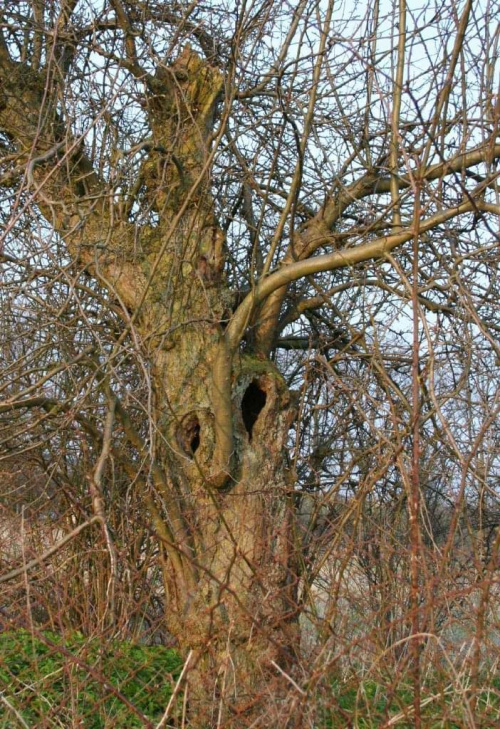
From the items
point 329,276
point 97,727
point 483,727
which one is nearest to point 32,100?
point 329,276

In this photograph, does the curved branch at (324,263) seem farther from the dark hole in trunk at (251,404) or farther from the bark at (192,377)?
the dark hole in trunk at (251,404)

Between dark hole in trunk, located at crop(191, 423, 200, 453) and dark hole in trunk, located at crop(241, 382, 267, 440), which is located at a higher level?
dark hole in trunk, located at crop(241, 382, 267, 440)

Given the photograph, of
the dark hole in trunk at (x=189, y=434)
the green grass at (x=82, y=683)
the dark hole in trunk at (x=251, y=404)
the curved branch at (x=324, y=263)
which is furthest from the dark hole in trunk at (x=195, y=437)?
the green grass at (x=82, y=683)

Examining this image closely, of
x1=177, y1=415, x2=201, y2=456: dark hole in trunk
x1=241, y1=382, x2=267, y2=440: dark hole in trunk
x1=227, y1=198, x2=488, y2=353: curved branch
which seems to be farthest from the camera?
x1=241, y1=382, x2=267, y2=440: dark hole in trunk

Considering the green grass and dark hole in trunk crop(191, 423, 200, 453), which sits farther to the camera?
dark hole in trunk crop(191, 423, 200, 453)

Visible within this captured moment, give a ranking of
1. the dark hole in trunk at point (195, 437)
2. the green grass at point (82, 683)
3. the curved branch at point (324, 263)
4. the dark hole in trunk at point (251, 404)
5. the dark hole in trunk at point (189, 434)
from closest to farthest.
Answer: the green grass at point (82, 683) → the curved branch at point (324, 263) → the dark hole in trunk at point (189, 434) → the dark hole in trunk at point (195, 437) → the dark hole in trunk at point (251, 404)

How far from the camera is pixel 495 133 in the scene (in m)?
3.22

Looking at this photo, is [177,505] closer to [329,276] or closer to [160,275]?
[160,275]

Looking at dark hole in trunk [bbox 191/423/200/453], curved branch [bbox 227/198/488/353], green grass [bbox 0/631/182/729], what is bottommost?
green grass [bbox 0/631/182/729]

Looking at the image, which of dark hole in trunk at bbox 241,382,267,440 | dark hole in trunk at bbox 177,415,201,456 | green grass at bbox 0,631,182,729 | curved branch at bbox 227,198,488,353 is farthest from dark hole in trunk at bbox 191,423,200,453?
green grass at bbox 0,631,182,729

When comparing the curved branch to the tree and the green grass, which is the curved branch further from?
the green grass

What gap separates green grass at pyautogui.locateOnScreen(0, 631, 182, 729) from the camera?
12.0 feet

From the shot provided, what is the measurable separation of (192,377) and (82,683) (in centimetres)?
234

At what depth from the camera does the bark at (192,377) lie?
197 inches
